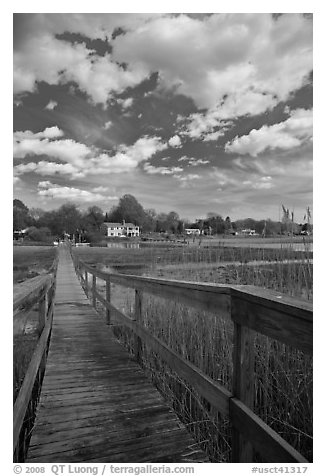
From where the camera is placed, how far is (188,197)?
13.0 ft

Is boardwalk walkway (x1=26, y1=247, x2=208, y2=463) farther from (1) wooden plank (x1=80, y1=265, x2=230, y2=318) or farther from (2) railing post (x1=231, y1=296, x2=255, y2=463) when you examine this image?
(1) wooden plank (x1=80, y1=265, x2=230, y2=318)

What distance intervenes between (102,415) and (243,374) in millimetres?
1146

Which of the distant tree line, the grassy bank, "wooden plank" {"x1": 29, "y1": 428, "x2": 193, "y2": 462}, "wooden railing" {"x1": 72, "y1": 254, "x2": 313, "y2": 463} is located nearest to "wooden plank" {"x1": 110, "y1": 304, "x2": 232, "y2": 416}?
"wooden railing" {"x1": 72, "y1": 254, "x2": 313, "y2": 463}

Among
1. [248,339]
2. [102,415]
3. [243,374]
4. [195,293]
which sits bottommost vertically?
[102,415]

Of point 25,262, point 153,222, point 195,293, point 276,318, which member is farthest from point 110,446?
point 153,222

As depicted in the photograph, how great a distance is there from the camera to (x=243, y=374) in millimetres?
1154

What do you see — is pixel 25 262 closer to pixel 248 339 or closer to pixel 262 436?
pixel 248 339

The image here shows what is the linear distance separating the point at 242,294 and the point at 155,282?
1.06 meters

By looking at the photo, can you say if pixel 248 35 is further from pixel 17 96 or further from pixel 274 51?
pixel 17 96

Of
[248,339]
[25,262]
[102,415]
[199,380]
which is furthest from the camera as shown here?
[25,262]

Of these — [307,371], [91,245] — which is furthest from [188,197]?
[91,245]

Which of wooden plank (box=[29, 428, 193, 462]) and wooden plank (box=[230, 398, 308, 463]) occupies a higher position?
wooden plank (box=[230, 398, 308, 463])

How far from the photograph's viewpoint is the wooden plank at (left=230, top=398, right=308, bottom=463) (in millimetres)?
953

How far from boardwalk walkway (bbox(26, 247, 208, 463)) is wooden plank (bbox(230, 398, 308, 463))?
523 millimetres
